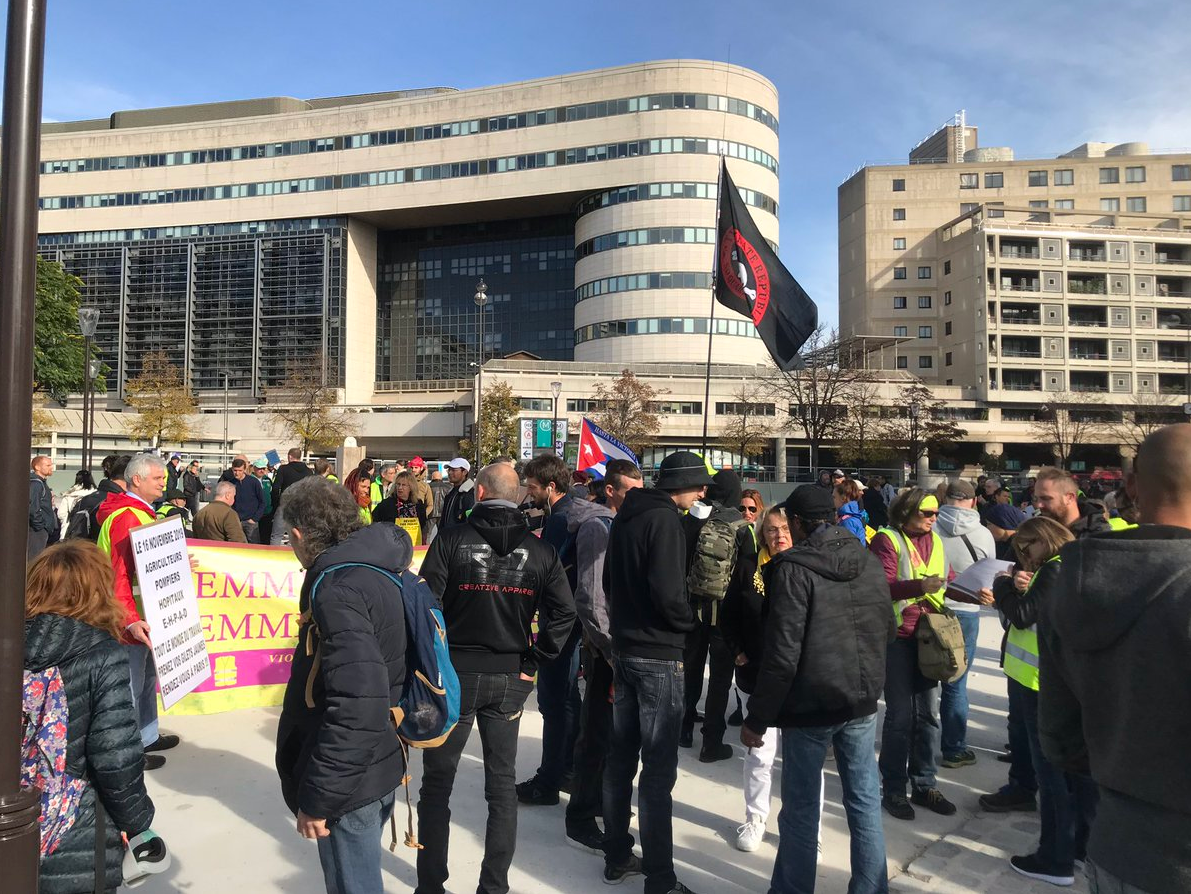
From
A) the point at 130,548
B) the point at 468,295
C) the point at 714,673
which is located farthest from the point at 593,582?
the point at 468,295

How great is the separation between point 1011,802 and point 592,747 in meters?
2.80

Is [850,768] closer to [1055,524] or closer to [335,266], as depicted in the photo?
[1055,524]

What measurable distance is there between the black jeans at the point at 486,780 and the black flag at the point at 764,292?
6.29 meters

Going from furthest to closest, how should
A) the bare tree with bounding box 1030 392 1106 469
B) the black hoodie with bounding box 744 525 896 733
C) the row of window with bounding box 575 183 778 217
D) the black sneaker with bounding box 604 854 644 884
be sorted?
the row of window with bounding box 575 183 778 217, the bare tree with bounding box 1030 392 1106 469, the black sneaker with bounding box 604 854 644 884, the black hoodie with bounding box 744 525 896 733

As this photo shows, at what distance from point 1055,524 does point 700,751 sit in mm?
3204

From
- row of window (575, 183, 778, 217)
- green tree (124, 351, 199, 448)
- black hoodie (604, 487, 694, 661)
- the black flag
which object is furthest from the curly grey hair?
row of window (575, 183, 778, 217)

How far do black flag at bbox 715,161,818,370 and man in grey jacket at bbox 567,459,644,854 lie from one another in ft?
16.4

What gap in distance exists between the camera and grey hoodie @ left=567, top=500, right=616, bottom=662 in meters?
4.60

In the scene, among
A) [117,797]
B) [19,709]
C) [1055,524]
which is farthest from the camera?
[1055,524]

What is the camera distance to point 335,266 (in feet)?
228

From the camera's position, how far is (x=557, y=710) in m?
5.29

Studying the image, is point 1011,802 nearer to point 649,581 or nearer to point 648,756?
point 648,756

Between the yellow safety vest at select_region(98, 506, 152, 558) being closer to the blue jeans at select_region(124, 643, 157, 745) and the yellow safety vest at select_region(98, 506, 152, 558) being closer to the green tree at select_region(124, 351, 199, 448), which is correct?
the blue jeans at select_region(124, 643, 157, 745)

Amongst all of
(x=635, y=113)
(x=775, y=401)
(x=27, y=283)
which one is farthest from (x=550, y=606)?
(x=635, y=113)
